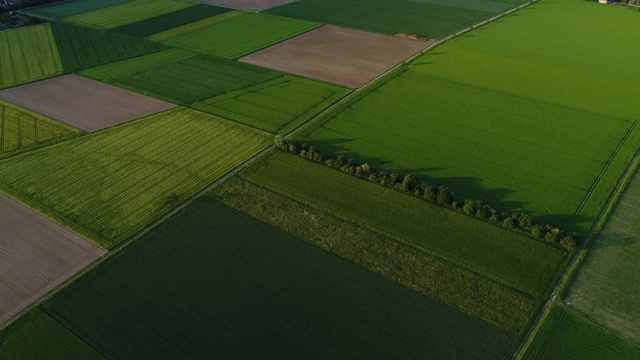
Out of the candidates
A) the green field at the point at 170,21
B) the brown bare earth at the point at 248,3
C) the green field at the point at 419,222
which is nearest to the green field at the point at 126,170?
the green field at the point at 419,222

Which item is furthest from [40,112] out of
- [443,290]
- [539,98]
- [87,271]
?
[539,98]

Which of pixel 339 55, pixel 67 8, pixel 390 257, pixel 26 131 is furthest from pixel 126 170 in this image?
pixel 67 8

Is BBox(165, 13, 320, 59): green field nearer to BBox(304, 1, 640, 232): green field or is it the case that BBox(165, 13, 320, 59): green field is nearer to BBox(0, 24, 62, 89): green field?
BBox(0, 24, 62, 89): green field

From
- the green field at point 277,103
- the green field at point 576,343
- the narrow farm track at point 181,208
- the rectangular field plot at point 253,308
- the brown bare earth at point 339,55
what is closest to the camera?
the green field at point 576,343

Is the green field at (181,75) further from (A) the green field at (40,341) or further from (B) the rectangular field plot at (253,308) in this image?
(A) the green field at (40,341)

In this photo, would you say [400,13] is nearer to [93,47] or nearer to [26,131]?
[93,47]

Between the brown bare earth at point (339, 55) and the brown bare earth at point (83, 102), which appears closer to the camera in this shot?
the brown bare earth at point (83, 102)

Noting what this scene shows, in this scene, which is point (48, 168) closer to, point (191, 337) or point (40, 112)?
point (40, 112)
